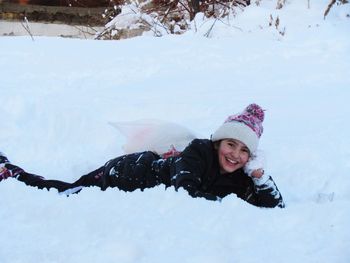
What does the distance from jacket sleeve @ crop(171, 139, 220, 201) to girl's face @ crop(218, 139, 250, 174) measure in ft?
0.24

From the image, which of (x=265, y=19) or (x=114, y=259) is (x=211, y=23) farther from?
(x=114, y=259)

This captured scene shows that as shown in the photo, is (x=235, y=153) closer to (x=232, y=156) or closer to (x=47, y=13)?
(x=232, y=156)

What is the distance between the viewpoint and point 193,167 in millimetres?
3072

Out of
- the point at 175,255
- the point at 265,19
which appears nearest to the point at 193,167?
the point at 175,255

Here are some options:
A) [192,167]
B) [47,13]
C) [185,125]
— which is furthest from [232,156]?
[47,13]

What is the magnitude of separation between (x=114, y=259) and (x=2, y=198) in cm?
67

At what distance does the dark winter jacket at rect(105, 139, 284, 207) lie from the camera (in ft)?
10.1

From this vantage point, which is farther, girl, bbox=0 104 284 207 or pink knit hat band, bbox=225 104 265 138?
pink knit hat band, bbox=225 104 265 138

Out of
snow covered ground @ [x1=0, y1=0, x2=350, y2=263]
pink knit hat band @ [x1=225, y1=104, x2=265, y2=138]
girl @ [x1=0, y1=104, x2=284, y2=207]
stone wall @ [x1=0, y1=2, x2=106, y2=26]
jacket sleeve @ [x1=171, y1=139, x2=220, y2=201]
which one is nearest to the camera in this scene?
snow covered ground @ [x1=0, y1=0, x2=350, y2=263]

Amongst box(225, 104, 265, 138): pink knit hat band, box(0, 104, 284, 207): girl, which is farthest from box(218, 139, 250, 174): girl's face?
box(225, 104, 265, 138): pink knit hat band

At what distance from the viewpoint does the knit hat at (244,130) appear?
10.5ft

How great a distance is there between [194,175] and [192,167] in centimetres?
4

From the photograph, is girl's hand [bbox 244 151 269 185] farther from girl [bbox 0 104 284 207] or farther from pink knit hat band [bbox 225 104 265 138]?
pink knit hat band [bbox 225 104 265 138]

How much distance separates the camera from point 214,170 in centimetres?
321
